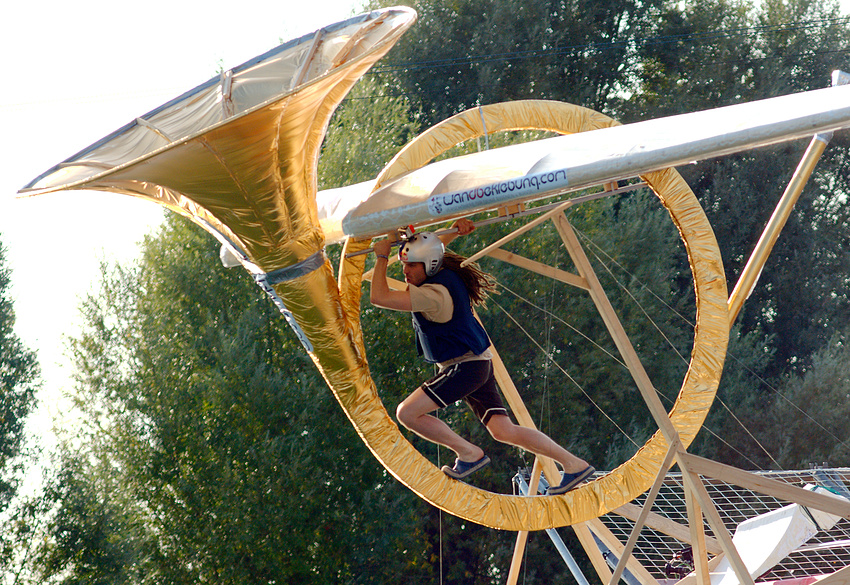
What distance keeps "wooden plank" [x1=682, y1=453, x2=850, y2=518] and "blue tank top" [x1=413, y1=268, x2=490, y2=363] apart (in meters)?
1.35

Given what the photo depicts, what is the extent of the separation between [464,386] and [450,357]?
0.58ft

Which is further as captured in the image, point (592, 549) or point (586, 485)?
point (592, 549)

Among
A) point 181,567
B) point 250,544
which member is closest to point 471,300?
point 250,544

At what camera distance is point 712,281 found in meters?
5.16

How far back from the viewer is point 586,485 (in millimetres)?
4938

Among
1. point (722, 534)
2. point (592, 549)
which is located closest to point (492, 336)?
point (592, 549)

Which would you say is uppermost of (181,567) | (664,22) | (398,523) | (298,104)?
(298,104)

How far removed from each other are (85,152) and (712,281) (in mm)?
3701

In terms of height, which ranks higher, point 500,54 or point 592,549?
point 500,54

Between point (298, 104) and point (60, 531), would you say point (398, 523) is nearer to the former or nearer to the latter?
point (60, 531)

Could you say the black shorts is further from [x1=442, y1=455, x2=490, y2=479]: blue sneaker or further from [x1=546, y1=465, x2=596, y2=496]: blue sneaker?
[x1=546, y1=465, x2=596, y2=496]: blue sneaker

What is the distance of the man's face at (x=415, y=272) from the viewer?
4.45 m

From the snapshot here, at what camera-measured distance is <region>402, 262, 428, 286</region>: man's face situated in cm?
445

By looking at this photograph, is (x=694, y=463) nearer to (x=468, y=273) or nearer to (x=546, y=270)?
(x=546, y=270)
